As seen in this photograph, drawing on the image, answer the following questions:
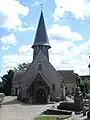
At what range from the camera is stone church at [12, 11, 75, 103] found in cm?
5528

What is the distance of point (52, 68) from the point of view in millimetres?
60688

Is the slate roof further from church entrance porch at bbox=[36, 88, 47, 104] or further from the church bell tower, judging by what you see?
church entrance porch at bbox=[36, 88, 47, 104]

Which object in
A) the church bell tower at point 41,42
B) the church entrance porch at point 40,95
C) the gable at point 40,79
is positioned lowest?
the church entrance porch at point 40,95

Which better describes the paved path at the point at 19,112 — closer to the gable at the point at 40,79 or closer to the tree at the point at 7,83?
the gable at the point at 40,79

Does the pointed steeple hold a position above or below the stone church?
above

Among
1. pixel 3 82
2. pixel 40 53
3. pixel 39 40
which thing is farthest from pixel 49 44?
pixel 3 82

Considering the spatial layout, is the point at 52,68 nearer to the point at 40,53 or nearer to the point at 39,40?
the point at 40,53

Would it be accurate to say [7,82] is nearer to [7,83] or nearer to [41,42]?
[7,83]

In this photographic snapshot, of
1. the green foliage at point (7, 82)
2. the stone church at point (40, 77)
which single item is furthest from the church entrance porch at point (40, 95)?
the green foliage at point (7, 82)

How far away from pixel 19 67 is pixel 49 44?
4509 centimetres

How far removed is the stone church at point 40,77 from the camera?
181 ft

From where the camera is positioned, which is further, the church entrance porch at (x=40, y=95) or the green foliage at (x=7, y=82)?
the green foliage at (x=7, y=82)

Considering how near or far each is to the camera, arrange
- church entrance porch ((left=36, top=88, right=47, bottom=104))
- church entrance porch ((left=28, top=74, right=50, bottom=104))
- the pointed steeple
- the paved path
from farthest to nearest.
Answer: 1. the pointed steeple
2. church entrance porch ((left=36, top=88, right=47, bottom=104))
3. church entrance porch ((left=28, top=74, right=50, bottom=104))
4. the paved path

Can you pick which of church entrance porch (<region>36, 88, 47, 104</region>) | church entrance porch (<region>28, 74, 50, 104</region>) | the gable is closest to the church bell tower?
the gable
